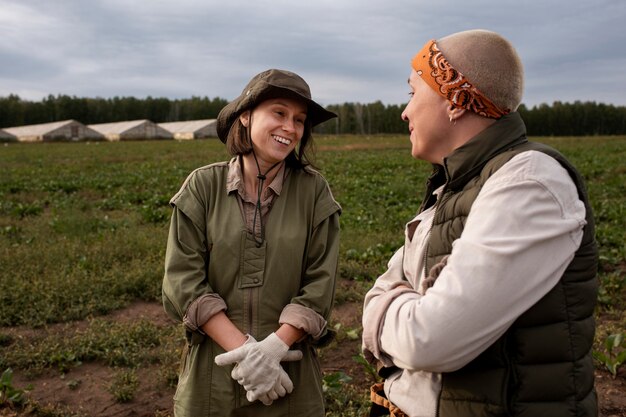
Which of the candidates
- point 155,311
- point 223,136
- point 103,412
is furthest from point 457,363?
point 155,311

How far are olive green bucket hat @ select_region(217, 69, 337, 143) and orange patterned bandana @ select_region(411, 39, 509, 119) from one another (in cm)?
81

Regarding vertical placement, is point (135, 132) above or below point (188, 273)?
above

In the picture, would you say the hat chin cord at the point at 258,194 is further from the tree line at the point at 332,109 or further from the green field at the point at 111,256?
the tree line at the point at 332,109

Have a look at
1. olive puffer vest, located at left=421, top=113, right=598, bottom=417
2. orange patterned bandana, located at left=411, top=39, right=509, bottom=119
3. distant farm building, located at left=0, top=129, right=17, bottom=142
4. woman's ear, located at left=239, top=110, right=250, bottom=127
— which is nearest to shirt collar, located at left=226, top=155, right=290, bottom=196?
woman's ear, located at left=239, top=110, right=250, bottom=127

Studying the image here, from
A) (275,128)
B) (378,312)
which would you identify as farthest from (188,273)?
(378,312)

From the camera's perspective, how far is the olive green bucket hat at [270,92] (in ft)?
7.78

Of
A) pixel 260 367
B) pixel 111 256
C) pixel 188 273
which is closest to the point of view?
pixel 260 367

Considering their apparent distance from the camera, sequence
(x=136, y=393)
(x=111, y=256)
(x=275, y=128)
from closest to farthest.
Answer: (x=275, y=128), (x=136, y=393), (x=111, y=256)

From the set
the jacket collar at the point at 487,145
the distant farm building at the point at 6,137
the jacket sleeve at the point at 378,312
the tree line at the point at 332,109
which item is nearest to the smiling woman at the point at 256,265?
the jacket sleeve at the point at 378,312

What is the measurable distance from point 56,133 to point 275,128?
78.5 meters

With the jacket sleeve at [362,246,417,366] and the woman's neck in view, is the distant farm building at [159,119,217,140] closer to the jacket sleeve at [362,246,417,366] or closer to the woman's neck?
the woman's neck

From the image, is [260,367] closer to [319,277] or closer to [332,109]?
[319,277]

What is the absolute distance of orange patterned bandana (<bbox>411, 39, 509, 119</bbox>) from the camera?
5.22ft

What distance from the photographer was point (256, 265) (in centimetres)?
235
